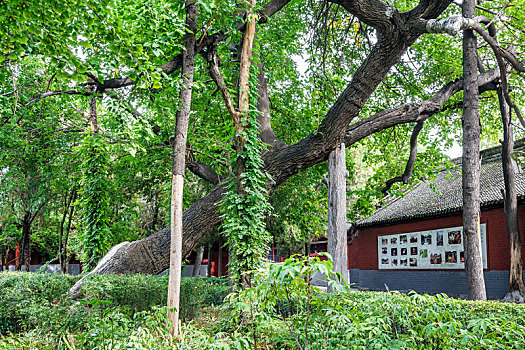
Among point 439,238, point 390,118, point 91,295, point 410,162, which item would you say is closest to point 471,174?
point 390,118

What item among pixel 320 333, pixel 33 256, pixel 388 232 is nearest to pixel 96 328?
pixel 320 333

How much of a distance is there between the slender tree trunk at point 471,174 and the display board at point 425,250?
8398 millimetres

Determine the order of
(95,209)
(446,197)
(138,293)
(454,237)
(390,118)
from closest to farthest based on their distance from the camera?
(138,293) < (390,118) < (95,209) < (454,237) < (446,197)

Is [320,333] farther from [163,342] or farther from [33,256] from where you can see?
[33,256]

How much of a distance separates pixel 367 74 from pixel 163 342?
5.86 metres

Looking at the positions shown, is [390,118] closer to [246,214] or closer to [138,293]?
[246,214]

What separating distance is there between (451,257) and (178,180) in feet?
45.4

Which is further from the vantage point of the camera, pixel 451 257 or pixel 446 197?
pixel 446 197

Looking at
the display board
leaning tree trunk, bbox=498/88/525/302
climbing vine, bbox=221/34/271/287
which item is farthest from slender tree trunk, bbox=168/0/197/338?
the display board

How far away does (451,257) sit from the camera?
51.9 ft

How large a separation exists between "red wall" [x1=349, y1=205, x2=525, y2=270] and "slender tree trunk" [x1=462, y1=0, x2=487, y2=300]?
7.10m

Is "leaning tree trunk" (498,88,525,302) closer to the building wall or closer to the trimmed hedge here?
the building wall

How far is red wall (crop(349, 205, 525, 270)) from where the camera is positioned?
1355 centimetres

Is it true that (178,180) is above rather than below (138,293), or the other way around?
above
